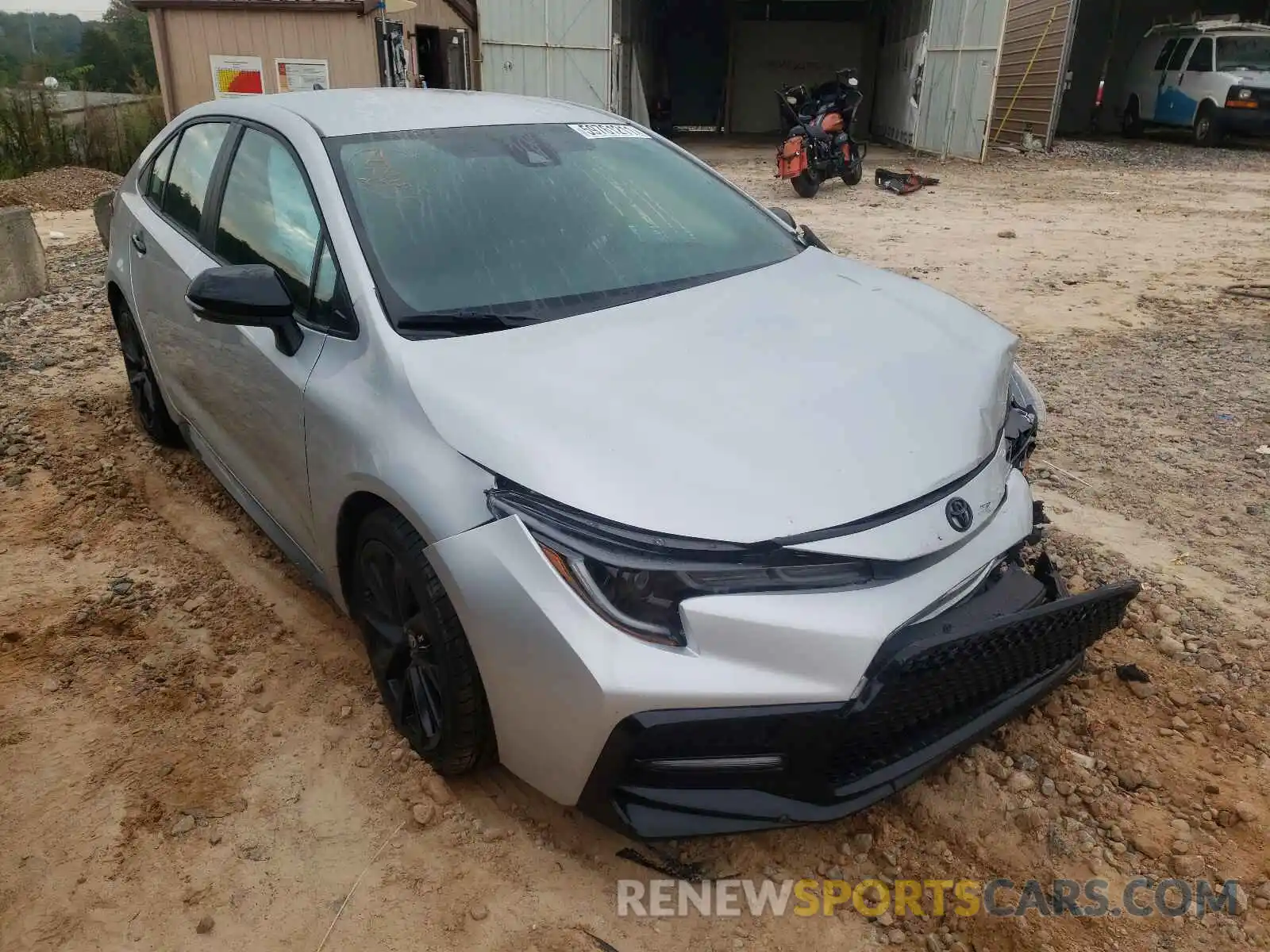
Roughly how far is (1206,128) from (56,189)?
57.9 ft

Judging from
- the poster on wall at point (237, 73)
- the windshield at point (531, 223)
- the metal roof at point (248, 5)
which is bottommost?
the windshield at point (531, 223)

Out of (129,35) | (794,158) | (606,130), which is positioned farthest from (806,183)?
(129,35)

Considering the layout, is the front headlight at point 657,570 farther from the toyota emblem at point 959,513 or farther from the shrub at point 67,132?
the shrub at point 67,132

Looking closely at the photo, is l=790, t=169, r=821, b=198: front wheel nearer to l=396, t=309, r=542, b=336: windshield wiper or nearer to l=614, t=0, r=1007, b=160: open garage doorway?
l=614, t=0, r=1007, b=160: open garage doorway

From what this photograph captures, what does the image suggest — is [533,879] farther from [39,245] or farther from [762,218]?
[39,245]

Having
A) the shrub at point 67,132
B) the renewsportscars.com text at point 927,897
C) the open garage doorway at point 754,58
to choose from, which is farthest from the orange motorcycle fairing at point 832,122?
the renewsportscars.com text at point 927,897

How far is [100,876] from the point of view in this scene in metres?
2.16

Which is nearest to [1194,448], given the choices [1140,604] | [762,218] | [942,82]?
Result: [1140,604]

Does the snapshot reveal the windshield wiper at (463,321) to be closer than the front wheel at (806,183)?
Yes

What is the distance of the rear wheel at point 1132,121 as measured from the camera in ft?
60.6

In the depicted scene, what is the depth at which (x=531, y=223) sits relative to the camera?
272cm

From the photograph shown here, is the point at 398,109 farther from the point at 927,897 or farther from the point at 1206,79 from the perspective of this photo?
the point at 1206,79

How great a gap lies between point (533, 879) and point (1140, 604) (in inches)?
82.7

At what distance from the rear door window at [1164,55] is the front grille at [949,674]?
19.2m
